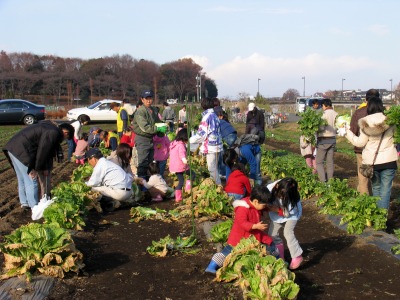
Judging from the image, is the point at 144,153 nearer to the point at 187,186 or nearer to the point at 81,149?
the point at 187,186

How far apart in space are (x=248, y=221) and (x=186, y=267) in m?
0.93

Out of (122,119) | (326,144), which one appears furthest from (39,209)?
(122,119)

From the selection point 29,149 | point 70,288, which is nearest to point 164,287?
point 70,288

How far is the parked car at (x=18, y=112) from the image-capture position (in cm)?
3075

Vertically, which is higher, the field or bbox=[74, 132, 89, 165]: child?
bbox=[74, 132, 89, 165]: child

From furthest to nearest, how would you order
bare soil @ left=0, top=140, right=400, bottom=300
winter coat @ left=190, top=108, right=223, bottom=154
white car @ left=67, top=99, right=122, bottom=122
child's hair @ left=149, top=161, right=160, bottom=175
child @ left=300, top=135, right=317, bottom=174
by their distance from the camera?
white car @ left=67, top=99, right=122, bottom=122, child @ left=300, top=135, right=317, bottom=174, child's hair @ left=149, top=161, right=160, bottom=175, winter coat @ left=190, top=108, right=223, bottom=154, bare soil @ left=0, top=140, right=400, bottom=300

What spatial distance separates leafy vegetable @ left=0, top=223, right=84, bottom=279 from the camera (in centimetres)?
544

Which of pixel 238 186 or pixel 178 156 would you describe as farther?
pixel 178 156

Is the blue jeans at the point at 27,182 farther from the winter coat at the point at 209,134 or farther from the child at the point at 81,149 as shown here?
the child at the point at 81,149

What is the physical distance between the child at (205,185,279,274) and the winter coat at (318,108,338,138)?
4980mm

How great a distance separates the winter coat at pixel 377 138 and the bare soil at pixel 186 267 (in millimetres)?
1089

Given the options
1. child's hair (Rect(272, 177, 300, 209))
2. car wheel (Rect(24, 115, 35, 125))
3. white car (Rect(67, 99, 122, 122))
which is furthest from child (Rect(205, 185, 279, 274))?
white car (Rect(67, 99, 122, 122))

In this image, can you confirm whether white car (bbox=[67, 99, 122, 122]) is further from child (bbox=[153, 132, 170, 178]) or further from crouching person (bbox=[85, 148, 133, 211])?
crouching person (bbox=[85, 148, 133, 211])

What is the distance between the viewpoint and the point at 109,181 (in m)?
9.36
